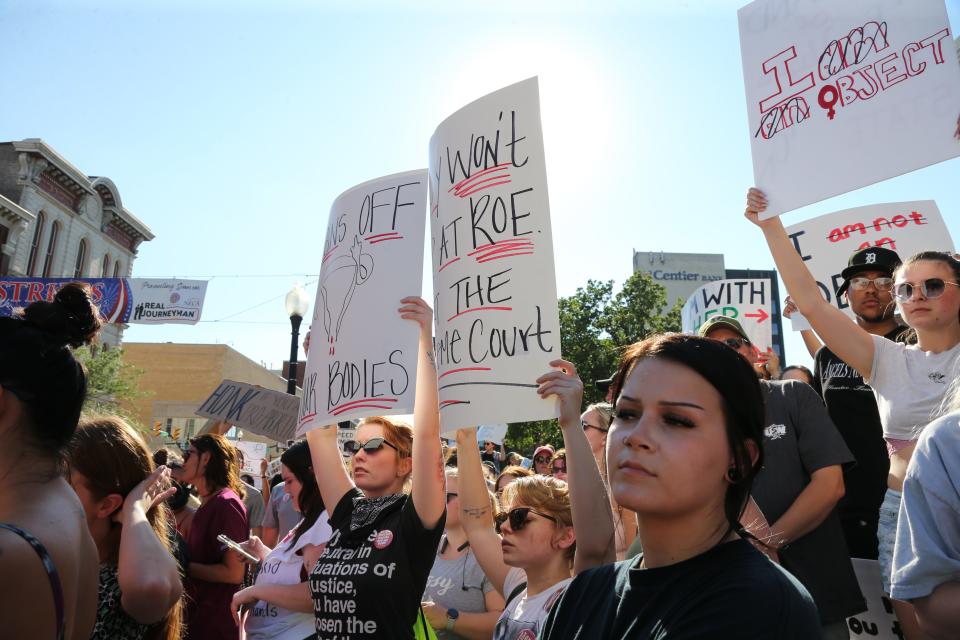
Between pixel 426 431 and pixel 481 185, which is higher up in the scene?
pixel 481 185

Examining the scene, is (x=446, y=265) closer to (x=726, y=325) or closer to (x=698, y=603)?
(x=726, y=325)

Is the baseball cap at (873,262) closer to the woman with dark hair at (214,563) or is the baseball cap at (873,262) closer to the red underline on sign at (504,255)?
the red underline on sign at (504,255)

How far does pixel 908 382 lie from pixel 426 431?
1970mm

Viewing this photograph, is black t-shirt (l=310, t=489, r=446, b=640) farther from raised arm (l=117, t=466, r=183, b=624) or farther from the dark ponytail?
the dark ponytail

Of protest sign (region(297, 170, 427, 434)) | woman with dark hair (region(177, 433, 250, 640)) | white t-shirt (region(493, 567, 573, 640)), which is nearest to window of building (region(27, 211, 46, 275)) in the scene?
woman with dark hair (region(177, 433, 250, 640))

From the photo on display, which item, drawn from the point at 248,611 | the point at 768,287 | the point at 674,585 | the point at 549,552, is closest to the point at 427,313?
the point at 549,552

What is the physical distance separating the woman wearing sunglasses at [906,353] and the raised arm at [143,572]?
103 inches

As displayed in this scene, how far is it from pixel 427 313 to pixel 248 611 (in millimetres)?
2151

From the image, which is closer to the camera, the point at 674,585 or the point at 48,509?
the point at 674,585

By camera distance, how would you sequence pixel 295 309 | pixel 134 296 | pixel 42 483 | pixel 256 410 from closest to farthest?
pixel 42 483
pixel 256 410
pixel 295 309
pixel 134 296

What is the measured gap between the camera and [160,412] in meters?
58.0

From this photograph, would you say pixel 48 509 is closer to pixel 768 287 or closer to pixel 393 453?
pixel 393 453

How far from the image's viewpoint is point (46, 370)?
2043 mm

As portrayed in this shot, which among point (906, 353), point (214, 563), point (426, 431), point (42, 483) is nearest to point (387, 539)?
point (426, 431)
